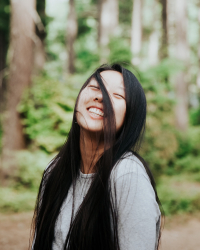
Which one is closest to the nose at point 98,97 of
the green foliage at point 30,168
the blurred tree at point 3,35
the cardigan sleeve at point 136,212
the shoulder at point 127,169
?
the shoulder at point 127,169

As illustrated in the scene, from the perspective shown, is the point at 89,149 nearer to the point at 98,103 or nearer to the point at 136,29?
the point at 98,103

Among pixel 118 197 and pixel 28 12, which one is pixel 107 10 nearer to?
pixel 28 12

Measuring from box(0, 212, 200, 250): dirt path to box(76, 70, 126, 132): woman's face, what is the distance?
4386 mm

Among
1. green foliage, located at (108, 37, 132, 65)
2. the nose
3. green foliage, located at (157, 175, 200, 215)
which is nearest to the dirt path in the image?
green foliage, located at (157, 175, 200, 215)

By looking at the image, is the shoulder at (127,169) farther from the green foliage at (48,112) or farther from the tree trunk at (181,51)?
the tree trunk at (181,51)

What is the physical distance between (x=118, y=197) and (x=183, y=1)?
1503 centimetres

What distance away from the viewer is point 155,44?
78.0 feet

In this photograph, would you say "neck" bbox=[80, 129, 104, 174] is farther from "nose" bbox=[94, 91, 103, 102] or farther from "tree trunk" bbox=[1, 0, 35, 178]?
"tree trunk" bbox=[1, 0, 35, 178]

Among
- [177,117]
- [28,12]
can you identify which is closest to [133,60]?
[28,12]

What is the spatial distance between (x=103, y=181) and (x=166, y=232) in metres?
5.13

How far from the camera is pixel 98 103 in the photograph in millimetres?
1663

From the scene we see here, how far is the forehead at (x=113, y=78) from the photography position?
1.67 meters

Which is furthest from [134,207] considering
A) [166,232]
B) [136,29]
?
[136,29]

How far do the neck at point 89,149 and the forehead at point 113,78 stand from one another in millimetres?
317
